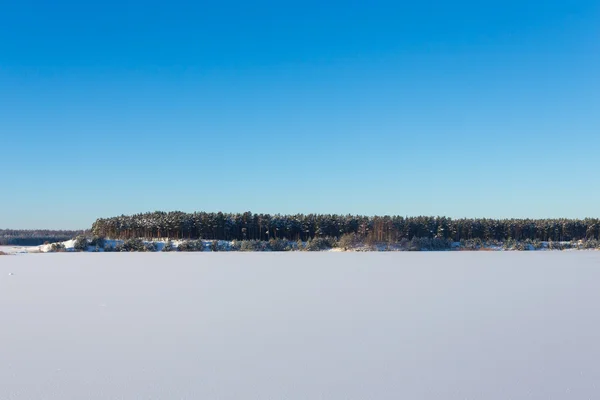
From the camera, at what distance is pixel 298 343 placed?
5953 mm

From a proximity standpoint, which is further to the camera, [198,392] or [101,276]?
[101,276]

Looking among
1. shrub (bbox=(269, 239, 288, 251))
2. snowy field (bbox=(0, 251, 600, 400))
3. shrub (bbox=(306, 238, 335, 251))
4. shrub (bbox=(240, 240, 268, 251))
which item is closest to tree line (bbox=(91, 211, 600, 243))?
shrub (bbox=(306, 238, 335, 251))

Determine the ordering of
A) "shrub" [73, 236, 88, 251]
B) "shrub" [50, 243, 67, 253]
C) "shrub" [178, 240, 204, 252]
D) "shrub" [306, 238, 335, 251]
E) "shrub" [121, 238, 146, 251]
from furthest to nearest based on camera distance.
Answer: "shrub" [306, 238, 335, 251], "shrub" [178, 240, 204, 252], "shrub" [121, 238, 146, 251], "shrub" [73, 236, 88, 251], "shrub" [50, 243, 67, 253]

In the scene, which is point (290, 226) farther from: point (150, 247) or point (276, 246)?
point (150, 247)

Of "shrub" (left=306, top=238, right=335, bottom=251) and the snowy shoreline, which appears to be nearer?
the snowy shoreline

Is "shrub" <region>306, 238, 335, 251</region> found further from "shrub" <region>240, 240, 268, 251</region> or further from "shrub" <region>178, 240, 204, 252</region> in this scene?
"shrub" <region>178, 240, 204, 252</region>

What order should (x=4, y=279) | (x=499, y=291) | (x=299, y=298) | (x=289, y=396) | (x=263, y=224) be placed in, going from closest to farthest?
1. (x=289, y=396)
2. (x=299, y=298)
3. (x=499, y=291)
4. (x=4, y=279)
5. (x=263, y=224)

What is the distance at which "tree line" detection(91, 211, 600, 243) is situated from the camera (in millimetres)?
52531

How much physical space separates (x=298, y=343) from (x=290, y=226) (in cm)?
4704

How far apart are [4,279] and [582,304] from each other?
1298 centimetres

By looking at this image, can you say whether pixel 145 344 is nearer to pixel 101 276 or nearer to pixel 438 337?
pixel 438 337

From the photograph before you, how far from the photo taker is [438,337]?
6266mm

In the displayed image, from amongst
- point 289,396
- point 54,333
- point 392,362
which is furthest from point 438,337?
point 54,333

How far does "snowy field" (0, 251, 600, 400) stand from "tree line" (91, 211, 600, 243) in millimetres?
39869
